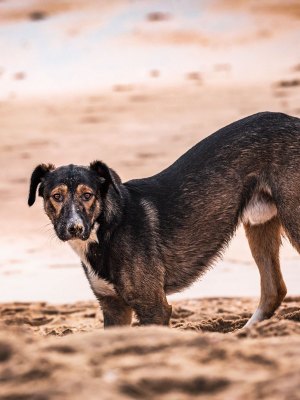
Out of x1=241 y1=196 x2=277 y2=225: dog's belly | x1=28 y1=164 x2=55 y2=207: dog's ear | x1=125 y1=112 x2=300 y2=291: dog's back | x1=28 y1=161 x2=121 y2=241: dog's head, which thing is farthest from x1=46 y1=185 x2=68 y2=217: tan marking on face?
x1=241 y1=196 x2=277 y2=225: dog's belly

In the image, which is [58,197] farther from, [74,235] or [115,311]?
[115,311]

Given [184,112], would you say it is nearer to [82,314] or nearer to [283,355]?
[82,314]

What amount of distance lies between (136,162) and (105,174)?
821 centimetres

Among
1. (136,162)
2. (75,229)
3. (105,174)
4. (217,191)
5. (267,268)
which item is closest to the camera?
(75,229)

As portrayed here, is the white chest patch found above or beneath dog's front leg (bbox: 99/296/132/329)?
above

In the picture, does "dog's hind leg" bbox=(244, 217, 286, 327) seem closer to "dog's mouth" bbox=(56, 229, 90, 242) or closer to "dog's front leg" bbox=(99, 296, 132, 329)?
"dog's front leg" bbox=(99, 296, 132, 329)

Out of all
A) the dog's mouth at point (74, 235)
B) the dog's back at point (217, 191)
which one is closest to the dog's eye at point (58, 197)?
the dog's mouth at point (74, 235)

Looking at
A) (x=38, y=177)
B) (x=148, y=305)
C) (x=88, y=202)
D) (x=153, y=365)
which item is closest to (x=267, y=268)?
(x=148, y=305)

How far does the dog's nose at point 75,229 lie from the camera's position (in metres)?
7.30

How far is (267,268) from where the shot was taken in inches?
344

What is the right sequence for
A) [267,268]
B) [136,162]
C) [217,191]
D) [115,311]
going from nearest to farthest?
[115,311] < [217,191] < [267,268] < [136,162]

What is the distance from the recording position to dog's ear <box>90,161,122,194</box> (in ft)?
25.2

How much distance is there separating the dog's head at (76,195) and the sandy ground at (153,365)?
1.51 m

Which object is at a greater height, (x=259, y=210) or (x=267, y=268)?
(x=259, y=210)
